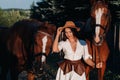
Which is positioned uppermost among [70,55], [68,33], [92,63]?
[68,33]

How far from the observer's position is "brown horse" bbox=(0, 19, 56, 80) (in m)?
11.3

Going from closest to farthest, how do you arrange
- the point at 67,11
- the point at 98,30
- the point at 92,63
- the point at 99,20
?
the point at 92,63 < the point at 98,30 < the point at 99,20 < the point at 67,11

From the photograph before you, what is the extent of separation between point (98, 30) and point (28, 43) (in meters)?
2.34

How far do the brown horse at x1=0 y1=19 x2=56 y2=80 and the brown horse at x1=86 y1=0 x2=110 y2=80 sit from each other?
1.07 metres

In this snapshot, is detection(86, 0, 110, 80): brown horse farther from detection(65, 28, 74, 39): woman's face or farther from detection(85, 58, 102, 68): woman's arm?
detection(65, 28, 74, 39): woman's face

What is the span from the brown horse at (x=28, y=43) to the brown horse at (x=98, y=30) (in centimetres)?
107

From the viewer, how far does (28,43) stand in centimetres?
1206

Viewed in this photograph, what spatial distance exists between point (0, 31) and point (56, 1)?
630 inches

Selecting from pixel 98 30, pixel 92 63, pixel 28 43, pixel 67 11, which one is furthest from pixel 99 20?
pixel 67 11

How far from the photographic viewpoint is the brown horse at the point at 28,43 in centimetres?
1128

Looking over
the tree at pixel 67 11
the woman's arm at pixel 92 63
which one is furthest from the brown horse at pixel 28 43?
the tree at pixel 67 11

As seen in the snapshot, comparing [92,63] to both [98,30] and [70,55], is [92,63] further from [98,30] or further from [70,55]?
[98,30]

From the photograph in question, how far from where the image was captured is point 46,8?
33750mm

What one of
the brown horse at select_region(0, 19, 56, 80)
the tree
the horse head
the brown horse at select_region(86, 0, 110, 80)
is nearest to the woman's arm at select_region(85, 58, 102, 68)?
the brown horse at select_region(86, 0, 110, 80)
